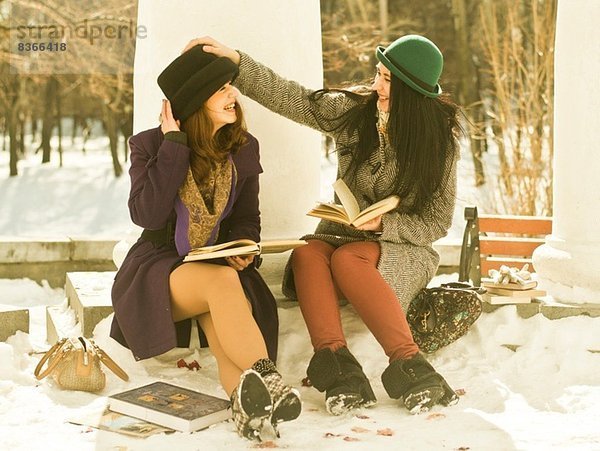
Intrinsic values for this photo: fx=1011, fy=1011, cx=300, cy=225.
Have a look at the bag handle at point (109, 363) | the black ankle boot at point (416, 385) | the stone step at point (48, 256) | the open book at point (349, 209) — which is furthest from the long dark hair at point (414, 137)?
the stone step at point (48, 256)

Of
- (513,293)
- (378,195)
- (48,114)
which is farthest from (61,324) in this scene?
(48,114)

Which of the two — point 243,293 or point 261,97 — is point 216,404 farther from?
point 261,97

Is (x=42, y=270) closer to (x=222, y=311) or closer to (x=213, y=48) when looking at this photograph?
(x=213, y=48)

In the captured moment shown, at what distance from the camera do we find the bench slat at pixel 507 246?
22.5ft

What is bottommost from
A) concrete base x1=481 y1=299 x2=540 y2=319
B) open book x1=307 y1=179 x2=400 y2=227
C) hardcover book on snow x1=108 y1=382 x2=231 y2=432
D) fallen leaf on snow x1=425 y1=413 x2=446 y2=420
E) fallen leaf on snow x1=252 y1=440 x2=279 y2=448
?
fallen leaf on snow x1=252 y1=440 x2=279 y2=448

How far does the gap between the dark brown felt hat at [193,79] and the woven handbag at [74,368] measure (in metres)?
1.10

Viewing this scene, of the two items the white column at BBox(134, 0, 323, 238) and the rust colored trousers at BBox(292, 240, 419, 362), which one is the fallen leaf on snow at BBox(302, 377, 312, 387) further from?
the white column at BBox(134, 0, 323, 238)

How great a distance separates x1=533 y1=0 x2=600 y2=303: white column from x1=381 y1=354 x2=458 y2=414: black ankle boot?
145 cm

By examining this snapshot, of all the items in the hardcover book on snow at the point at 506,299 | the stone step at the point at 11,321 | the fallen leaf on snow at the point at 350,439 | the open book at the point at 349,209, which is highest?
the open book at the point at 349,209

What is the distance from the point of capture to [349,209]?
457 cm

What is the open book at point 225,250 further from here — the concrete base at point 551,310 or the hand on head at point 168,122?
the concrete base at point 551,310

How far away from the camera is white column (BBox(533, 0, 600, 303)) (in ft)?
17.6

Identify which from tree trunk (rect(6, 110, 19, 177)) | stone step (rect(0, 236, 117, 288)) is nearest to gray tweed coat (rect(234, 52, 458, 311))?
stone step (rect(0, 236, 117, 288))

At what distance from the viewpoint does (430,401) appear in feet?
13.6
